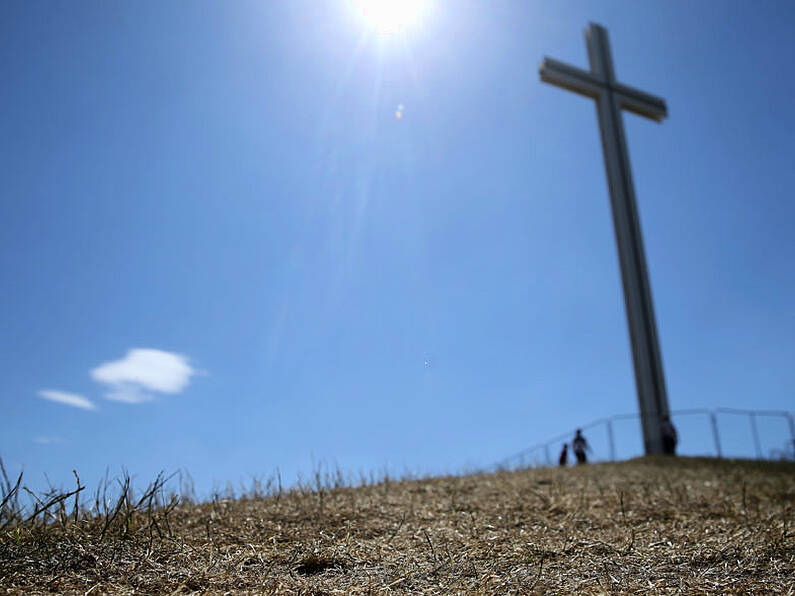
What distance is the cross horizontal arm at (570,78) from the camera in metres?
17.0

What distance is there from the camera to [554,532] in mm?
5121

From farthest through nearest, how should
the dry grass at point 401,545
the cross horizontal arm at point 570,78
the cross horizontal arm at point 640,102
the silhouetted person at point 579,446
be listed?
the cross horizontal arm at point 640,102 < the cross horizontal arm at point 570,78 < the silhouetted person at point 579,446 < the dry grass at point 401,545

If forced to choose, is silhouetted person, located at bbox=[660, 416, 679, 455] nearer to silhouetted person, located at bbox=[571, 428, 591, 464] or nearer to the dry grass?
silhouetted person, located at bbox=[571, 428, 591, 464]

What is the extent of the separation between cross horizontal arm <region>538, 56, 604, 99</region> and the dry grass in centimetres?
1283

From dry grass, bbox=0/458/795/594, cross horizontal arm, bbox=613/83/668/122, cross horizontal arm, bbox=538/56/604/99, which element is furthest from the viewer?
cross horizontal arm, bbox=613/83/668/122

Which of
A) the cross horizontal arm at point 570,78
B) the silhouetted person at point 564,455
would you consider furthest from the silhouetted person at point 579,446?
the cross horizontal arm at point 570,78

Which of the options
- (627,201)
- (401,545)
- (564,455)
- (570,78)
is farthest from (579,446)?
(401,545)

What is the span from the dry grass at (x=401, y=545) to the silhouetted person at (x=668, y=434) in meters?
9.78

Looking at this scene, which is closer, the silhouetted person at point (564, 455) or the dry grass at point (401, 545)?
the dry grass at point (401, 545)

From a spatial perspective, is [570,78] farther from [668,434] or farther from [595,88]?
[668,434]

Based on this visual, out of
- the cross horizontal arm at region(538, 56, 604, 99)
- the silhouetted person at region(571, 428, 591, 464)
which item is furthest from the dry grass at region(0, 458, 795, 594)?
the cross horizontal arm at region(538, 56, 604, 99)

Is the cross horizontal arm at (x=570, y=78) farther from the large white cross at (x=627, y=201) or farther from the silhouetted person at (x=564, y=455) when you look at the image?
the silhouetted person at (x=564, y=455)

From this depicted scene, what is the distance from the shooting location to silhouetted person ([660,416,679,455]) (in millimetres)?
16172

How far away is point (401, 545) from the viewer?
4629mm
